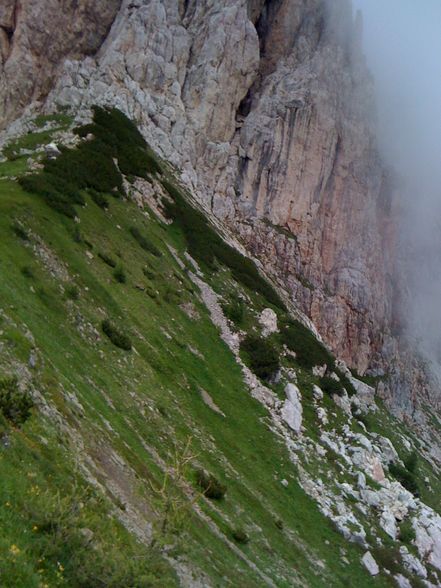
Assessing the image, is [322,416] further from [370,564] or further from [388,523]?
[370,564]

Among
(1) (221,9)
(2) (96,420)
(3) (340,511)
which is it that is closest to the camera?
(2) (96,420)

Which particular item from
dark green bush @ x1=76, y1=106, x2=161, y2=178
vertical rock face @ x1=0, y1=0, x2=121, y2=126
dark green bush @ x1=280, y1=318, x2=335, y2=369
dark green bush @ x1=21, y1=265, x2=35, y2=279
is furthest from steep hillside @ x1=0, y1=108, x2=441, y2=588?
vertical rock face @ x1=0, y1=0, x2=121, y2=126

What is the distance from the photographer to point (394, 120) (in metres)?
126

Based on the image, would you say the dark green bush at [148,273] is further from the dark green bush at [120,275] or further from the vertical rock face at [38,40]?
the vertical rock face at [38,40]

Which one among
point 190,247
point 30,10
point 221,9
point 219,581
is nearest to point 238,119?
point 221,9

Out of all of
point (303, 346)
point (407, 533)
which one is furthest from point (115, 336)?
point (303, 346)

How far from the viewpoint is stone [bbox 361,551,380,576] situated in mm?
29230

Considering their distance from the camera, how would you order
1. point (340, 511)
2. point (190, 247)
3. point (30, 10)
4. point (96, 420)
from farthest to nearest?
1. point (30, 10)
2. point (190, 247)
3. point (340, 511)
4. point (96, 420)

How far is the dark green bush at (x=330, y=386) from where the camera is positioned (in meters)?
47.6

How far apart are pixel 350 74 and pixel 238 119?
27.9m

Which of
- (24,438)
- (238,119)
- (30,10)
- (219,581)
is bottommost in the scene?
(219,581)

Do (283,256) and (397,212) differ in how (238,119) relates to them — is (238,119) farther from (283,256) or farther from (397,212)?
(397,212)

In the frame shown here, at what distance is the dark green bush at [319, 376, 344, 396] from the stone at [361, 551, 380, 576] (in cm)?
1847

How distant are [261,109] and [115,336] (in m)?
72.5
